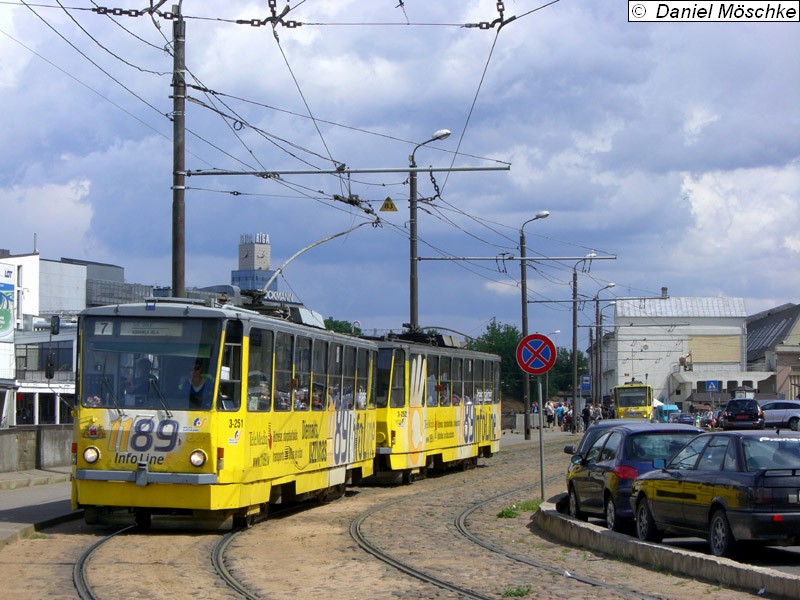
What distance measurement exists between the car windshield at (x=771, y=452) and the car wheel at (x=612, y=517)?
3.28 meters

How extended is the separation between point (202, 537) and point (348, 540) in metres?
1.86

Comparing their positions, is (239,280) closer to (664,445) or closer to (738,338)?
(738,338)

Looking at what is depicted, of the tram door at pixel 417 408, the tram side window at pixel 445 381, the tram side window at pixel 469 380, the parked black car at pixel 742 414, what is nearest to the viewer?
the tram door at pixel 417 408

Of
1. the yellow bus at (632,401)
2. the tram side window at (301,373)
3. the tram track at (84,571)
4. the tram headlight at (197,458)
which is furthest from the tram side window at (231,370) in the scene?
the yellow bus at (632,401)

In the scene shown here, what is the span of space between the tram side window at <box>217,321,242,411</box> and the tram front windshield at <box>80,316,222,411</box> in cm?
14

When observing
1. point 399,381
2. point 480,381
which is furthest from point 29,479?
point 480,381

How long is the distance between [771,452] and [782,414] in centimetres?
3920

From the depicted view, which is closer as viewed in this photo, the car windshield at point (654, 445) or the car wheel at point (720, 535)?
the car wheel at point (720, 535)

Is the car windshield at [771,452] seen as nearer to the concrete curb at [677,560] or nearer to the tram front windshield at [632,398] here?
the concrete curb at [677,560]

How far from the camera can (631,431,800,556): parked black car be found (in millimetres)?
11117

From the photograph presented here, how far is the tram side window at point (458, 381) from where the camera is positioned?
2908 cm

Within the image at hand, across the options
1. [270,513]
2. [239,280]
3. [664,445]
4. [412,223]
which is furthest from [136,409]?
[239,280]

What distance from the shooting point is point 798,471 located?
11312 millimetres

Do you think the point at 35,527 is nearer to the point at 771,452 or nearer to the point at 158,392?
the point at 158,392
